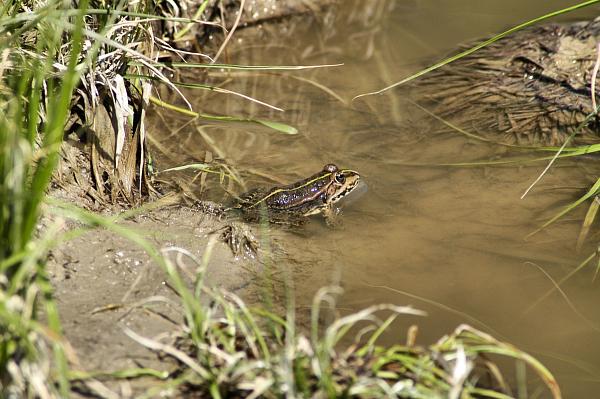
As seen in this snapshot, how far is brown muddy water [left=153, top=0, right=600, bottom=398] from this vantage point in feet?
14.6

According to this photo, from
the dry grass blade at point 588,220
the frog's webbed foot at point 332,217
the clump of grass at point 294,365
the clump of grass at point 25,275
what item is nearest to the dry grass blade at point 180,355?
the clump of grass at point 294,365

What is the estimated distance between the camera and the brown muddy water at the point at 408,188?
4.46 metres

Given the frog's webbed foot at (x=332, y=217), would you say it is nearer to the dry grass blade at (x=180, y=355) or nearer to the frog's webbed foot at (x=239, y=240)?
the frog's webbed foot at (x=239, y=240)

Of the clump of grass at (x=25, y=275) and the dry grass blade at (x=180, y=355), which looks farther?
the dry grass blade at (x=180, y=355)

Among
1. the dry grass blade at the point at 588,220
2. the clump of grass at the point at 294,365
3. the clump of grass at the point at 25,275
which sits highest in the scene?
the clump of grass at the point at 25,275

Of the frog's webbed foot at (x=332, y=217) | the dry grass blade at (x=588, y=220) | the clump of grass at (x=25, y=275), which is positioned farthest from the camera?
the frog's webbed foot at (x=332, y=217)

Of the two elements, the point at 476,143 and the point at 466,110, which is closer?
the point at 476,143

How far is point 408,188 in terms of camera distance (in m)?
5.76

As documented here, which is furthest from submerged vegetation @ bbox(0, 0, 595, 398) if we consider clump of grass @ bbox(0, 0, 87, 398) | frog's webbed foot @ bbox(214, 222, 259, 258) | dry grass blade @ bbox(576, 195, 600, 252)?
dry grass blade @ bbox(576, 195, 600, 252)

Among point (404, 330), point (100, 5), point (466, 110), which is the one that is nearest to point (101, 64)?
point (100, 5)

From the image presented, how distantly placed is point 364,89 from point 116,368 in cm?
458

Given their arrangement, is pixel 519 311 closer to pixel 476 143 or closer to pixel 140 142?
pixel 476 143

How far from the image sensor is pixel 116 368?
314 cm

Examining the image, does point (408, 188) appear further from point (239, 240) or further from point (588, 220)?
point (239, 240)
